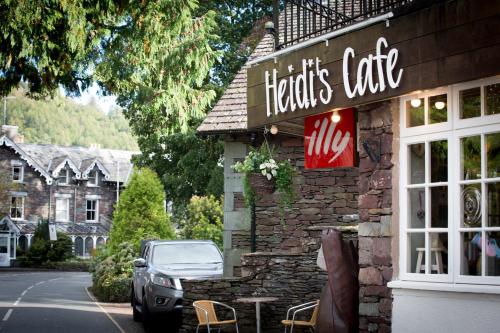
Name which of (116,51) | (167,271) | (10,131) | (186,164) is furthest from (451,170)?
(10,131)

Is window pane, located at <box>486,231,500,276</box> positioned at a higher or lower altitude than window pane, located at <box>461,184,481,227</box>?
lower

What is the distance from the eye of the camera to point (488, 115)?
768cm

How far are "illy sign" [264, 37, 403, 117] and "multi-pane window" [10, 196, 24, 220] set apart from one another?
5094cm

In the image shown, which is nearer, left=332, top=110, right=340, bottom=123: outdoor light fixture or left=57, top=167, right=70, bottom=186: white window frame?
left=332, top=110, right=340, bottom=123: outdoor light fixture

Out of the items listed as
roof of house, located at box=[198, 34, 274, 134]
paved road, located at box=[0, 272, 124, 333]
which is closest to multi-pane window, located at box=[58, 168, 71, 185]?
paved road, located at box=[0, 272, 124, 333]

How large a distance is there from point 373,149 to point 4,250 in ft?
169

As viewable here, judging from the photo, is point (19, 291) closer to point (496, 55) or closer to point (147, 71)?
point (147, 71)

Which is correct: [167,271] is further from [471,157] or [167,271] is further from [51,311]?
[471,157]

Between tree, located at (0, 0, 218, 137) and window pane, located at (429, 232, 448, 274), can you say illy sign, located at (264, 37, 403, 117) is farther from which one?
tree, located at (0, 0, 218, 137)

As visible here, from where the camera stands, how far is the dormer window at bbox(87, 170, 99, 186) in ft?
204

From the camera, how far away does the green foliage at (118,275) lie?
23.5 metres

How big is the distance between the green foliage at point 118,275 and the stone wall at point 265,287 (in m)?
9.57

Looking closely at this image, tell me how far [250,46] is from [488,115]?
20272mm

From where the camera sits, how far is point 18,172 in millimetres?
58594
